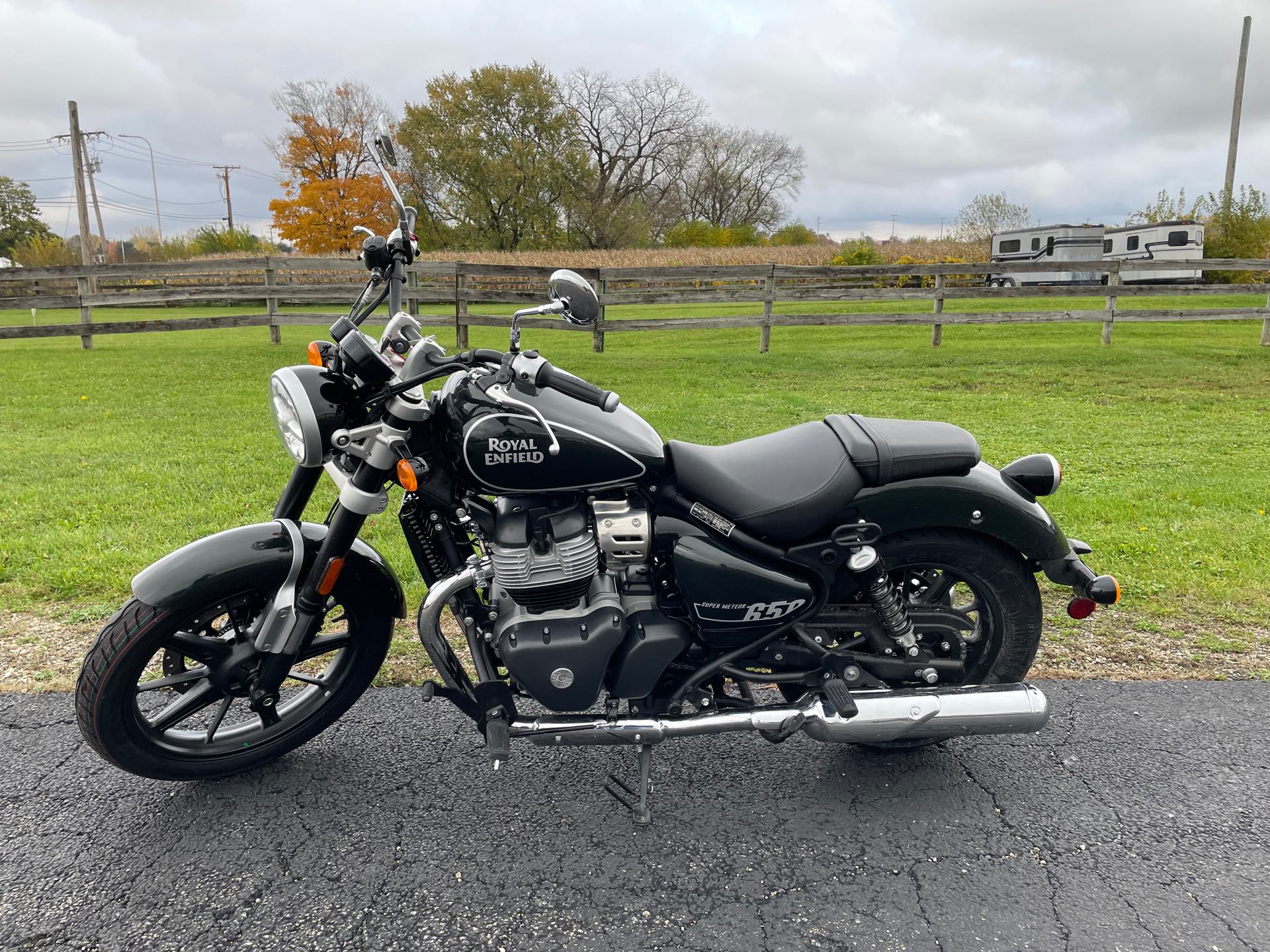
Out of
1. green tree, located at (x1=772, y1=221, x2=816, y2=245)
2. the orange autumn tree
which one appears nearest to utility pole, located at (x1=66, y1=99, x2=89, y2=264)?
the orange autumn tree

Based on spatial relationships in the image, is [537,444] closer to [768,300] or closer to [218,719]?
[218,719]

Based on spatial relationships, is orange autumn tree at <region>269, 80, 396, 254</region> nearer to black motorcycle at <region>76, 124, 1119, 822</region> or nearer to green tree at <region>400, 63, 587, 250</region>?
green tree at <region>400, 63, 587, 250</region>

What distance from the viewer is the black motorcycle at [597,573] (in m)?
2.42

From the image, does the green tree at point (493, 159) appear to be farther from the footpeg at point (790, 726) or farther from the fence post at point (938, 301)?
the footpeg at point (790, 726)

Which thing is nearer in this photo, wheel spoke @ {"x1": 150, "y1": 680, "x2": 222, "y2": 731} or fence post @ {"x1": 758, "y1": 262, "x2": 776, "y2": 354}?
wheel spoke @ {"x1": 150, "y1": 680, "x2": 222, "y2": 731}

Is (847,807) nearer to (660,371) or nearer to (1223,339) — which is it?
(660,371)

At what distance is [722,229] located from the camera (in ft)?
141

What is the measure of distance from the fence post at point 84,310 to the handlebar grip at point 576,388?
50.0 ft

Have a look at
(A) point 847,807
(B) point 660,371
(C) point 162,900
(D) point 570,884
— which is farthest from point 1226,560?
(B) point 660,371

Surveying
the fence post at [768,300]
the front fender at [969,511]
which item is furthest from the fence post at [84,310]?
the front fender at [969,511]

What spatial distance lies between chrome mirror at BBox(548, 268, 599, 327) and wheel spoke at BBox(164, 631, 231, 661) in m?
1.61

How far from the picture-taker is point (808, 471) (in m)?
2.56

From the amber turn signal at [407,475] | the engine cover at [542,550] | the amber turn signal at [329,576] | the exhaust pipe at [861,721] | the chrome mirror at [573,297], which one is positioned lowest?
the exhaust pipe at [861,721]

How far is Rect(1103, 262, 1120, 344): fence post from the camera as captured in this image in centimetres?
1361
